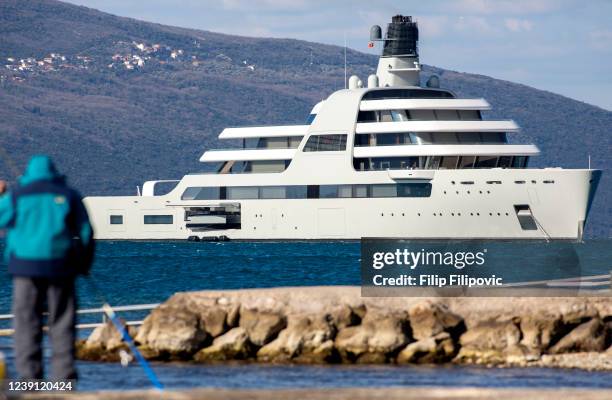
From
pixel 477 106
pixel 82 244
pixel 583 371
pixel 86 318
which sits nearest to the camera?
pixel 82 244

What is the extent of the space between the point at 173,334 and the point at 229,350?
0.64m

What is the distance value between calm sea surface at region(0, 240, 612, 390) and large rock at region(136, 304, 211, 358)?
1.46 ft

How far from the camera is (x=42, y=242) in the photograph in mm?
9633

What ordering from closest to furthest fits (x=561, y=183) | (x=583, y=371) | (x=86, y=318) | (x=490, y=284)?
1. (x=583, y=371)
2. (x=490, y=284)
3. (x=86, y=318)
4. (x=561, y=183)

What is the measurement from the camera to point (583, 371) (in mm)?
15445

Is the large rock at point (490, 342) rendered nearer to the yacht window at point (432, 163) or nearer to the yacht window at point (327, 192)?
the yacht window at point (432, 163)

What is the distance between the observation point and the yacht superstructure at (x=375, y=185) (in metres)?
64.5

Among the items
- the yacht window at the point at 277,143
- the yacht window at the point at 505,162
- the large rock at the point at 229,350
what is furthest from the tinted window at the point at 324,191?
the large rock at the point at 229,350

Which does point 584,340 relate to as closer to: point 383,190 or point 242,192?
point 383,190

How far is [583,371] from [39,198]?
7544mm

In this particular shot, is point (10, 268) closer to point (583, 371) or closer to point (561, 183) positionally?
point (583, 371)

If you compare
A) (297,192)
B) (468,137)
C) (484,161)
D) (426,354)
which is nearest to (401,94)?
(468,137)

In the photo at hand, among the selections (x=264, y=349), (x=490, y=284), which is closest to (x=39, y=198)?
(x=264, y=349)

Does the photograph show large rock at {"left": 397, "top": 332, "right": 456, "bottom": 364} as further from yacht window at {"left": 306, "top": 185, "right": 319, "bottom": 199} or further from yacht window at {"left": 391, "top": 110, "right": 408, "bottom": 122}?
yacht window at {"left": 306, "top": 185, "right": 319, "bottom": 199}
